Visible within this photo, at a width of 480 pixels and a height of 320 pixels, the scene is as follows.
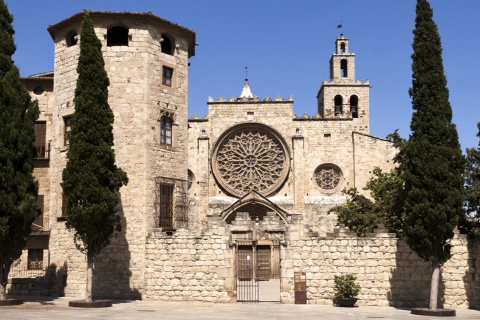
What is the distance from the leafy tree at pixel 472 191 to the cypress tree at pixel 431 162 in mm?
920

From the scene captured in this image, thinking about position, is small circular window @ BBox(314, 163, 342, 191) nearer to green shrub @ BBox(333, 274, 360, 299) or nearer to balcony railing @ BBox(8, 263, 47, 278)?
balcony railing @ BBox(8, 263, 47, 278)

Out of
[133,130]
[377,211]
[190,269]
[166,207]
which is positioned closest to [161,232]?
[166,207]

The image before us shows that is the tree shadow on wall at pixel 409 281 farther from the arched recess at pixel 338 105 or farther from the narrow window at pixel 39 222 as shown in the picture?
the arched recess at pixel 338 105

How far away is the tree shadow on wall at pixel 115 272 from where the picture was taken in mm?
→ 21641

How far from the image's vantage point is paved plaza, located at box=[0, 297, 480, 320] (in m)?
16.1

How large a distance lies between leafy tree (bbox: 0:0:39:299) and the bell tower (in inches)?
1166

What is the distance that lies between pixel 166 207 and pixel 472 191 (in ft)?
35.0

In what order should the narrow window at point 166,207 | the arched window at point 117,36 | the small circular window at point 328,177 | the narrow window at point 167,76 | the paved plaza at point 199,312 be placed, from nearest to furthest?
1. the paved plaza at point 199,312
2. the narrow window at point 166,207
3. the narrow window at point 167,76
4. the arched window at point 117,36
5. the small circular window at point 328,177

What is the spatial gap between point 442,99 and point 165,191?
10321 millimetres

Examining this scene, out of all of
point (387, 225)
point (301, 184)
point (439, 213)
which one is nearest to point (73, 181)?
point (439, 213)

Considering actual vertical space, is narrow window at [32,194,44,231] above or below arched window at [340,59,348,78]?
below

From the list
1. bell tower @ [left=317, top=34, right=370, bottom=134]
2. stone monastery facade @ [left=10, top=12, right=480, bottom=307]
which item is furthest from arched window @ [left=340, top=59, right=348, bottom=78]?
stone monastery facade @ [left=10, top=12, right=480, bottom=307]

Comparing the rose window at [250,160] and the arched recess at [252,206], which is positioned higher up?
the rose window at [250,160]

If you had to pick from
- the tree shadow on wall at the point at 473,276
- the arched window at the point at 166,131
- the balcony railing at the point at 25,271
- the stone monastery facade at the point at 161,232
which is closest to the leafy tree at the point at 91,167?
the stone monastery facade at the point at 161,232
